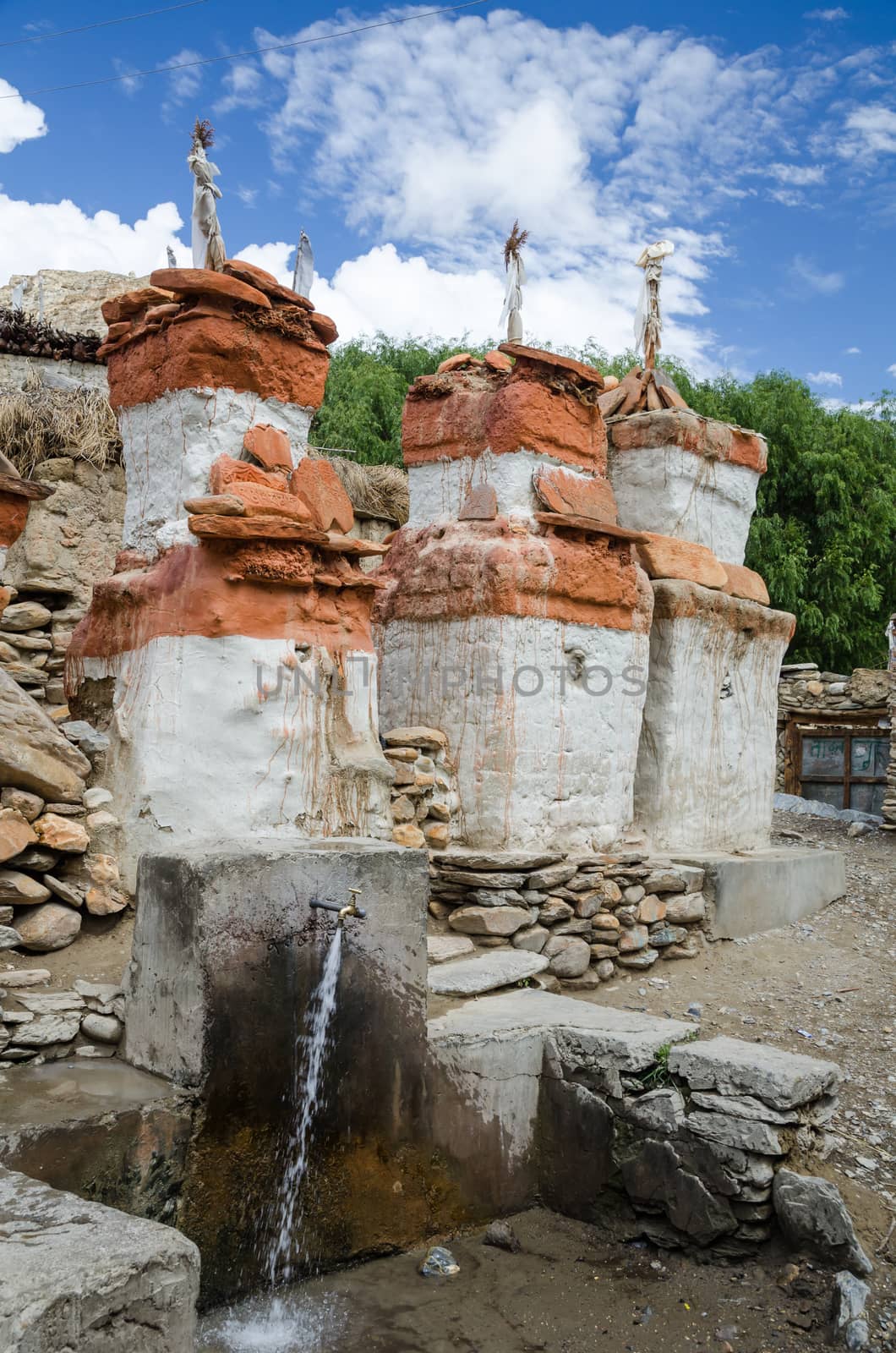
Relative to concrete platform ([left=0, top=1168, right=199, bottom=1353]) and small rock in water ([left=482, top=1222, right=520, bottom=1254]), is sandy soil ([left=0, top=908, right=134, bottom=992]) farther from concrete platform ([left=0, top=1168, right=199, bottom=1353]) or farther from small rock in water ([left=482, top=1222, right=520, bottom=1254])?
small rock in water ([left=482, top=1222, right=520, bottom=1254])

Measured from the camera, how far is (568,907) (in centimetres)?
491

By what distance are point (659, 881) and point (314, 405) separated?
279cm

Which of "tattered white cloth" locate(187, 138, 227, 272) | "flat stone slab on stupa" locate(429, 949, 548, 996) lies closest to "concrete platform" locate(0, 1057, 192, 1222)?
"flat stone slab on stupa" locate(429, 949, 548, 996)

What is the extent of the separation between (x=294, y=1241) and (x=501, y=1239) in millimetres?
716

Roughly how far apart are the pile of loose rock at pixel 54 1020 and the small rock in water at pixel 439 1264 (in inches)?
46.1

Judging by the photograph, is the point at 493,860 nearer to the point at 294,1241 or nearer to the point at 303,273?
the point at 294,1241

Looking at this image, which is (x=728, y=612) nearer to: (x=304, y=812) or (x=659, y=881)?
(x=659, y=881)

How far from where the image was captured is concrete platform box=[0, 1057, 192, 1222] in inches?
103

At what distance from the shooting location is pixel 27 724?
12.3 ft

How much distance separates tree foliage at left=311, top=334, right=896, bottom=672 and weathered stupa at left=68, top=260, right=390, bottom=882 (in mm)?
10237

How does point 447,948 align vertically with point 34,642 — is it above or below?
below

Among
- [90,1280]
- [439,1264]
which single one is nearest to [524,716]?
[439,1264]

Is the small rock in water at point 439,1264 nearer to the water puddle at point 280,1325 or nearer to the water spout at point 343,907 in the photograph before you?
the water puddle at point 280,1325

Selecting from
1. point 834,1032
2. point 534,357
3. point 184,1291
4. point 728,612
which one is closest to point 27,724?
point 184,1291
